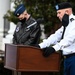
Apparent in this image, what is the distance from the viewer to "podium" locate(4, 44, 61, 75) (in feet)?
19.6

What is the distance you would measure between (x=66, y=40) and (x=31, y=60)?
0.53m

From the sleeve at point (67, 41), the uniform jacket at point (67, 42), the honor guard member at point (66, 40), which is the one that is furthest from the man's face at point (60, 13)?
the sleeve at point (67, 41)

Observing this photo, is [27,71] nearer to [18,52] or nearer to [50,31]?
[18,52]

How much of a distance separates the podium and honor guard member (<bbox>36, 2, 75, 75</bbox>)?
11 cm

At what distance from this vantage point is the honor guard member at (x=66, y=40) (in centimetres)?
588

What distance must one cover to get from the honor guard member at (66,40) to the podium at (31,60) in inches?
4.5

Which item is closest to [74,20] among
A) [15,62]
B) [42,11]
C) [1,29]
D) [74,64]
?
[74,64]

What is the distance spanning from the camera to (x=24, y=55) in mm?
5973

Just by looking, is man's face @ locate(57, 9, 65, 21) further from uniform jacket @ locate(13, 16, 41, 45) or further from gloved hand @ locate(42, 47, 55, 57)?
uniform jacket @ locate(13, 16, 41, 45)

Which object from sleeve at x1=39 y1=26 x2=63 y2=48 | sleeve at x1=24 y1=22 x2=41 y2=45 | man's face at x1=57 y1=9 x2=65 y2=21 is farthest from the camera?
sleeve at x1=24 y1=22 x2=41 y2=45

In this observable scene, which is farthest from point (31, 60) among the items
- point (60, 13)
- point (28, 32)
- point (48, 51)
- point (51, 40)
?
point (28, 32)

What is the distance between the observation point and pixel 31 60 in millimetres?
5984

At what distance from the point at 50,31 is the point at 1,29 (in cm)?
793

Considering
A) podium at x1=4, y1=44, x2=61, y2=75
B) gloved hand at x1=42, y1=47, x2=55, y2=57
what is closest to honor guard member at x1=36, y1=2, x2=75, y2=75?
gloved hand at x1=42, y1=47, x2=55, y2=57
